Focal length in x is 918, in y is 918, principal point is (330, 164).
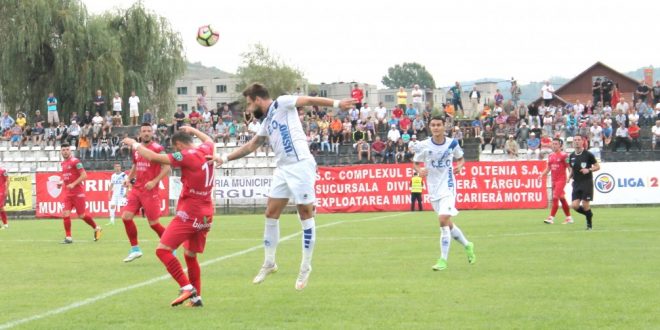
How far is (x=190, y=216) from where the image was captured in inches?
404

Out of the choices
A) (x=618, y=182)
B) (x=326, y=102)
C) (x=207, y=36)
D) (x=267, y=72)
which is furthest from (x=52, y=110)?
(x=267, y=72)

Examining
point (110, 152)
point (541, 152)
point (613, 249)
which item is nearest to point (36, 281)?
point (613, 249)

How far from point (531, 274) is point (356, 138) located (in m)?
29.8

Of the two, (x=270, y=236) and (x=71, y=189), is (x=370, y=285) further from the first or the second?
(x=71, y=189)

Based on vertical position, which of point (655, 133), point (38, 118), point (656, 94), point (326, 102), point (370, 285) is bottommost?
point (370, 285)

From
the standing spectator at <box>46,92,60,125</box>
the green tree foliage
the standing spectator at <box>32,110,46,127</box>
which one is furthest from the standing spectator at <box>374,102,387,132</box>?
the standing spectator at <box>32,110,46,127</box>

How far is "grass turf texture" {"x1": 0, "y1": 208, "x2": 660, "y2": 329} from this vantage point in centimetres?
902

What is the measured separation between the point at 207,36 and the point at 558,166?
33.3ft

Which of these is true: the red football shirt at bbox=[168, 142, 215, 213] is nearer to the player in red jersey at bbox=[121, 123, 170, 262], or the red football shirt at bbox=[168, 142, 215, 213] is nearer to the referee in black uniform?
the player in red jersey at bbox=[121, 123, 170, 262]

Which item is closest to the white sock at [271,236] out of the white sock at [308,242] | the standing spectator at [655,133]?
the white sock at [308,242]

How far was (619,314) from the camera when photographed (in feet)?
29.6

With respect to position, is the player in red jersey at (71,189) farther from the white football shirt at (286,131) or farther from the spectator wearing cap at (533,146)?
the spectator wearing cap at (533,146)

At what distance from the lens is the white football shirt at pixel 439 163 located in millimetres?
14297

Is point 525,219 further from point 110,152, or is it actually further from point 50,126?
point 50,126
